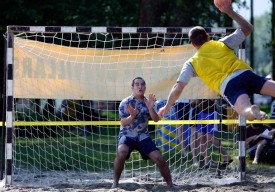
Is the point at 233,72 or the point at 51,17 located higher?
the point at 51,17

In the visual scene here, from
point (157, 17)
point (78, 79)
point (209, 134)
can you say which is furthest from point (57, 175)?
point (157, 17)

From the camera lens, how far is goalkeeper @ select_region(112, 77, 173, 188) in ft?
32.6

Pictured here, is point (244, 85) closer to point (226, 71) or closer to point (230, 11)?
point (226, 71)

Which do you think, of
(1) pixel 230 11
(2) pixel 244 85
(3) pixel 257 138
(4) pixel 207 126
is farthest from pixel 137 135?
(3) pixel 257 138

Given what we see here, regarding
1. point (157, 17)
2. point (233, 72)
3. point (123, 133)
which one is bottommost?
point (123, 133)

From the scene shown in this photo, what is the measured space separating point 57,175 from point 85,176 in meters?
0.49

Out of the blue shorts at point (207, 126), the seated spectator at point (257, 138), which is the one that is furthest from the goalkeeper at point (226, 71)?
the seated spectator at point (257, 138)

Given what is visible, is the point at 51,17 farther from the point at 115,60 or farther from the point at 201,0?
the point at 115,60

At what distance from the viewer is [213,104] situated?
12492mm

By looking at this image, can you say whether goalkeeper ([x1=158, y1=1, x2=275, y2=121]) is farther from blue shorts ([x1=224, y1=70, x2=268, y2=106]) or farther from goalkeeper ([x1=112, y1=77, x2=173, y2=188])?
goalkeeper ([x1=112, y1=77, x2=173, y2=188])

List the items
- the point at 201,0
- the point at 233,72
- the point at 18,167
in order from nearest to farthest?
the point at 233,72
the point at 18,167
the point at 201,0

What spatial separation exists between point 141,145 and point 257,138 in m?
4.20

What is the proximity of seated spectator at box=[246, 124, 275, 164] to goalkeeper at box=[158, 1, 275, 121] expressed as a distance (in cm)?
470

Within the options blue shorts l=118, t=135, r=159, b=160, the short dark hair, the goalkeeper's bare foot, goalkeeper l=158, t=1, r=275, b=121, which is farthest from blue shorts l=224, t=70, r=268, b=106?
blue shorts l=118, t=135, r=159, b=160
